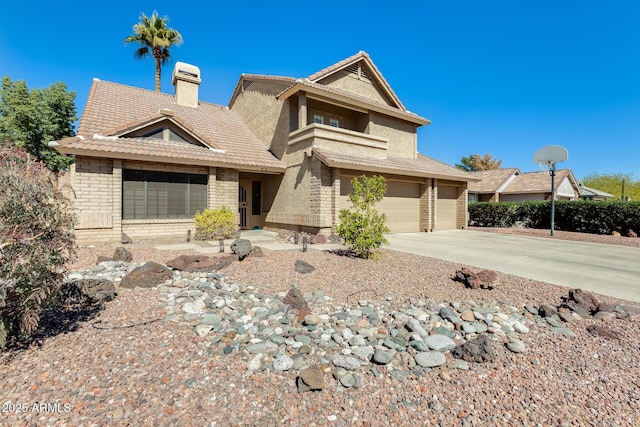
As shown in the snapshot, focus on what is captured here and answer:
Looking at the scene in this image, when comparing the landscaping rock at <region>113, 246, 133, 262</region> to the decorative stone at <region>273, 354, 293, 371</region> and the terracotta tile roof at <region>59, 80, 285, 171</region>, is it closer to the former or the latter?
the terracotta tile roof at <region>59, 80, 285, 171</region>

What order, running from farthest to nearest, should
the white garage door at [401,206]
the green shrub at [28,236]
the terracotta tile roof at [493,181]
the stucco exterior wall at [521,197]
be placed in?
the terracotta tile roof at [493,181]
the stucco exterior wall at [521,197]
the white garage door at [401,206]
the green shrub at [28,236]

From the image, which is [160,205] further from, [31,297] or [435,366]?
[435,366]

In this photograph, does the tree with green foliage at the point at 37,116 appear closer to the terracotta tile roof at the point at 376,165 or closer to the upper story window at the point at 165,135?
the upper story window at the point at 165,135

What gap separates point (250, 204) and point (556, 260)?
1305 centimetres

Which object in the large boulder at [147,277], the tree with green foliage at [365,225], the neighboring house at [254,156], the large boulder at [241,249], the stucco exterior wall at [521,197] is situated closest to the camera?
the large boulder at [147,277]

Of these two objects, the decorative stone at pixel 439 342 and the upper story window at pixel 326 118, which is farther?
the upper story window at pixel 326 118

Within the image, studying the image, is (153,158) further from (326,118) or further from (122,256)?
(326,118)

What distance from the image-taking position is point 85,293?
4.52 metres

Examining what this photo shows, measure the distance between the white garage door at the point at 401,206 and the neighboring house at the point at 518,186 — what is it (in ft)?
56.2

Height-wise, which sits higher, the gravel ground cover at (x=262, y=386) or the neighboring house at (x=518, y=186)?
the neighboring house at (x=518, y=186)

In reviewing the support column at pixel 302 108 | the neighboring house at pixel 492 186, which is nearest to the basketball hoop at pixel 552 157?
the support column at pixel 302 108

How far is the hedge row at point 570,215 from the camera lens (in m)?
15.3

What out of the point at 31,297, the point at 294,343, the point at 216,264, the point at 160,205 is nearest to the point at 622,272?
the point at 294,343

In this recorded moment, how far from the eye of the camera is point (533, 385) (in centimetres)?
313
